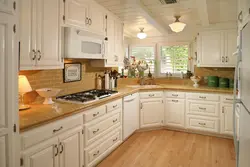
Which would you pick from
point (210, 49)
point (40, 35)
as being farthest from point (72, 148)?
point (210, 49)

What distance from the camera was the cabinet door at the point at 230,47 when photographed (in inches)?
150

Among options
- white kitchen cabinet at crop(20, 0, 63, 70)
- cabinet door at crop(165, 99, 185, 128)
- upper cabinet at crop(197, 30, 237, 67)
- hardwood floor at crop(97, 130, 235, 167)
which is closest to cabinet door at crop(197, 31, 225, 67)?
upper cabinet at crop(197, 30, 237, 67)

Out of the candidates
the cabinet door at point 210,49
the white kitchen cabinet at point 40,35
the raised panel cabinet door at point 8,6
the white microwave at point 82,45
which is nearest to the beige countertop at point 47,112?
the white kitchen cabinet at point 40,35

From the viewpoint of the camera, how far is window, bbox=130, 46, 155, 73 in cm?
518

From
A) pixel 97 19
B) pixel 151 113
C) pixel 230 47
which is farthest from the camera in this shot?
pixel 151 113

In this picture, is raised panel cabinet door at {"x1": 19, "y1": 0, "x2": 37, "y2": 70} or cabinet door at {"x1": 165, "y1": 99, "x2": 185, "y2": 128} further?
cabinet door at {"x1": 165, "y1": 99, "x2": 185, "y2": 128}

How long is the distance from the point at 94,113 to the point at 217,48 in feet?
9.30

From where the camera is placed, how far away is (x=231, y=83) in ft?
13.0

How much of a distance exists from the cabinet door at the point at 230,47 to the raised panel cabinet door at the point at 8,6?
3694mm

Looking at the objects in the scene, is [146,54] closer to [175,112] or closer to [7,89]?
[175,112]

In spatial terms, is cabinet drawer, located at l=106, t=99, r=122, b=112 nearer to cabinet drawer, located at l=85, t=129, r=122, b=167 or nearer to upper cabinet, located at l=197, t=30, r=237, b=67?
cabinet drawer, located at l=85, t=129, r=122, b=167

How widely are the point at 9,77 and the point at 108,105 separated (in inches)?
65.1

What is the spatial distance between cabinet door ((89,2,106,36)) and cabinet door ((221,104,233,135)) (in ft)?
8.48

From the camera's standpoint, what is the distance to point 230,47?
3.83 m
